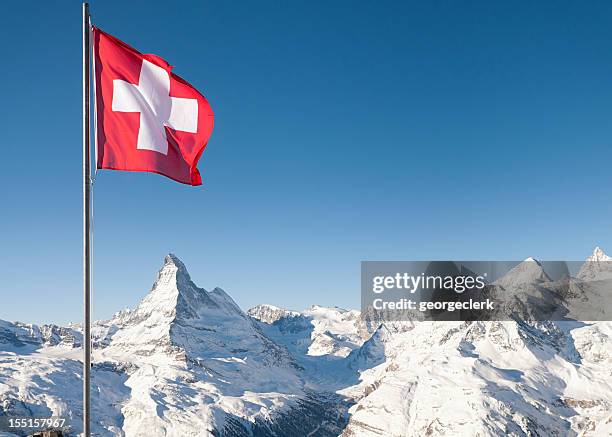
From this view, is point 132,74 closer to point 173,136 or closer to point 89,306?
point 173,136

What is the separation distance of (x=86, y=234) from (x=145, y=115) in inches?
273

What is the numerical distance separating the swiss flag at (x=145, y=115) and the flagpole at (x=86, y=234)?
67.0 inches

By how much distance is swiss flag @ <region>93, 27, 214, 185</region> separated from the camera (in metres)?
24.7

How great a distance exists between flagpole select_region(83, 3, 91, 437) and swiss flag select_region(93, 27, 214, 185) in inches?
67.0

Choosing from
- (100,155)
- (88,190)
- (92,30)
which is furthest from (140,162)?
(92,30)

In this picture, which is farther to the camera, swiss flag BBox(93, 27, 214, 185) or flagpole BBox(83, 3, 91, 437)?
swiss flag BBox(93, 27, 214, 185)

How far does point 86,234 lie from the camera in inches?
852

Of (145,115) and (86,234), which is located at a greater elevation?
(145,115)

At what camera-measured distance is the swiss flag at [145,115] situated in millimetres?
24672

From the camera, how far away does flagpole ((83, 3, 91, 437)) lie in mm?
20938

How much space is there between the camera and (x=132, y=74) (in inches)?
1006

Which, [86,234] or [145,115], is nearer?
[86,234]

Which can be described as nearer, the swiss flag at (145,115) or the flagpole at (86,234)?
the flagpole at (86,234)

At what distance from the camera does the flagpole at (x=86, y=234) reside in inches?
824
